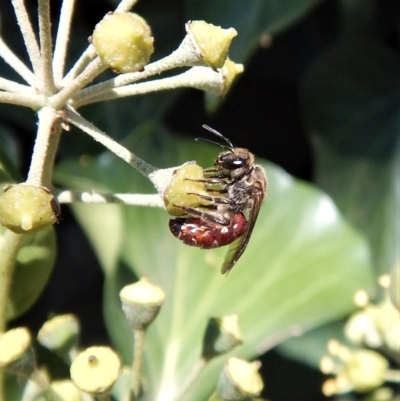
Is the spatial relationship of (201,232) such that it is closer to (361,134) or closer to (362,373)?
(362,373)

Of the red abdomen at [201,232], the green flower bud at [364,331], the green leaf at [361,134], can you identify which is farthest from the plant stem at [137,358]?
the green leaf at [361,134]

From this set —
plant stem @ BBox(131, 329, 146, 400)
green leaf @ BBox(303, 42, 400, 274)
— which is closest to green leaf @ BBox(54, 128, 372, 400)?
green leaf @ BBox(303, 42, 400, 274)

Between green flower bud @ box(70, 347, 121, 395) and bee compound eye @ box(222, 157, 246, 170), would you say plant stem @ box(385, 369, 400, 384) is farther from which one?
green flower bud @ box(70, 347, 121, 395)

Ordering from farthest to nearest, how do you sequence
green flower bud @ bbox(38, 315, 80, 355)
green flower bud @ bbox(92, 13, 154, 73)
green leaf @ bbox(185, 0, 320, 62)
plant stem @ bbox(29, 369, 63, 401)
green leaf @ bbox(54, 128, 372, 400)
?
green leaf @ bbox(185, 0, 320, 62) → green leaf @ bbox(54, 128, 372, 400) → green flower bud @ bbox(38, 315, 80, 355) → plant stem @ bbox(29, 369, 63, 401) → green flower bud @ bbox(92, 13, 154, 73)

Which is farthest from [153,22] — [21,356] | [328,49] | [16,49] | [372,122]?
[21,356]

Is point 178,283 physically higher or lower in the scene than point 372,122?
lower

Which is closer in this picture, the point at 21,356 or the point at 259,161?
the point at 21,356

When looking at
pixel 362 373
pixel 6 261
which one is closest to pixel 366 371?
pixel 362 373

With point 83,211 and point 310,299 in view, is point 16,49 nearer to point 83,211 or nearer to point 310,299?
point 83,211
